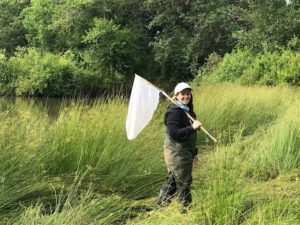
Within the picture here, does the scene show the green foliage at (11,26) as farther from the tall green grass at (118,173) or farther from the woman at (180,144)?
the woman at (180,144)

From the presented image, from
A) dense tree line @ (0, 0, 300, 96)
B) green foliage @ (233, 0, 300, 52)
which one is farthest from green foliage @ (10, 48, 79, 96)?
green foliage @ (233, 0, 300, 52)

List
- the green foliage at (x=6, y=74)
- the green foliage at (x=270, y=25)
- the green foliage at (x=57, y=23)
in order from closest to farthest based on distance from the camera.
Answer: the green foliage at (x=270, y=25) → the green foliage at (x=6, y=74) → the green foliage at (x=57, y=23)

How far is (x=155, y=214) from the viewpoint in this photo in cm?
404

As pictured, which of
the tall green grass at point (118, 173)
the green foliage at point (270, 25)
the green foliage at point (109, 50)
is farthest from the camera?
the green foliage at point (109, 50)

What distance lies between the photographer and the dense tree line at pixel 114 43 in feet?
104

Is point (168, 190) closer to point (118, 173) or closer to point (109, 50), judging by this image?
point (118, 173)

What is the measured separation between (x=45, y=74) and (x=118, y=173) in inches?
1058

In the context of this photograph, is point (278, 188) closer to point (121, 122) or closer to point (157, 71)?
point (121, 122)

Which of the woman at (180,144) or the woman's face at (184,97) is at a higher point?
the woman's face at (184,97)

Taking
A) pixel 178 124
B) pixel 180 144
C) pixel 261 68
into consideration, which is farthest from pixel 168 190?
pixel 261 68

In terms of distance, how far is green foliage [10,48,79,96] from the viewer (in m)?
31.6

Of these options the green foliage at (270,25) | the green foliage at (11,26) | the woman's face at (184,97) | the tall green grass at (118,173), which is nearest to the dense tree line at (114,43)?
the green foliage at (11,26)

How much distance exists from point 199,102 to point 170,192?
530 cm

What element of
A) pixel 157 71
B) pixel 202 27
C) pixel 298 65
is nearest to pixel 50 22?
pixel 157 71
